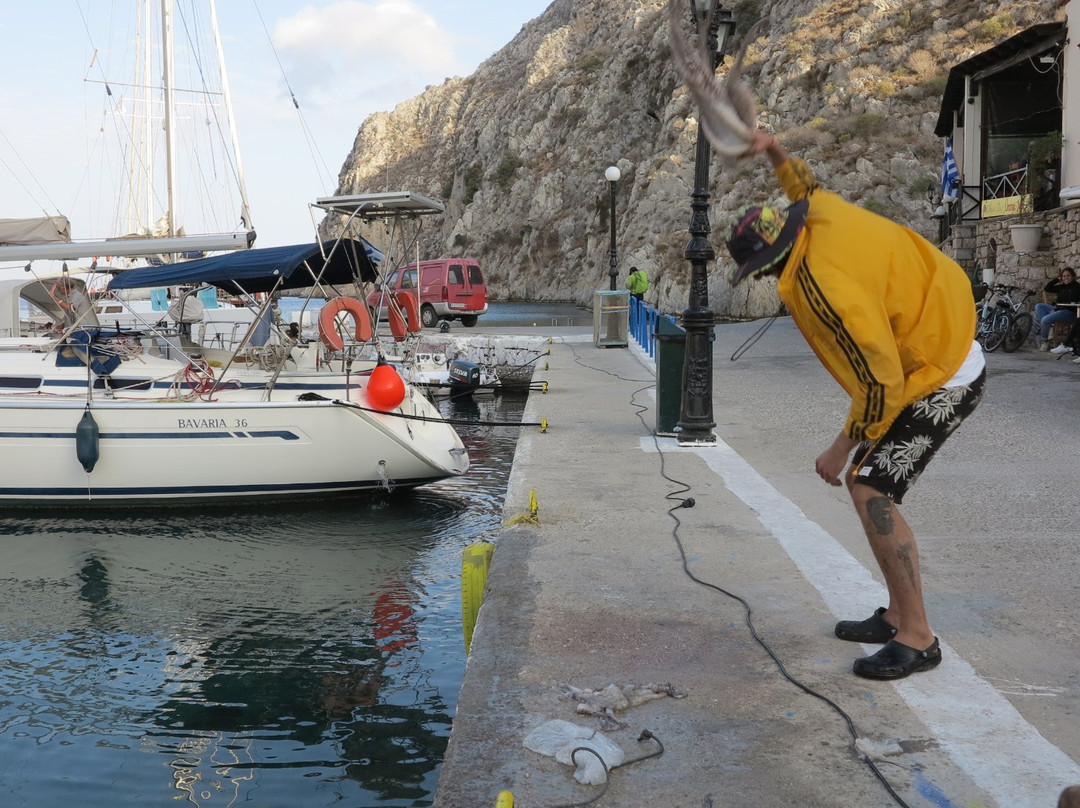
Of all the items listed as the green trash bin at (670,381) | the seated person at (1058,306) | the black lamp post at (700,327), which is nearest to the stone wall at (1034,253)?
the seated person at (1058,306)

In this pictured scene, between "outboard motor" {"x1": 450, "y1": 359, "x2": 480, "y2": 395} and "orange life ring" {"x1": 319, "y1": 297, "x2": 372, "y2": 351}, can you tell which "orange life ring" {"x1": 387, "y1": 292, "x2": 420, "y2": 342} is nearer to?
"orange life ring" {"x1": 319, "y1": 297, "x2": 372, "y2": 351}

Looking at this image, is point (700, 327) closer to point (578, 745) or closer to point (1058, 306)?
point (578, 745)

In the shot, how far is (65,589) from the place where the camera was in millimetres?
8703

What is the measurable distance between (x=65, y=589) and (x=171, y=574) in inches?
33.4

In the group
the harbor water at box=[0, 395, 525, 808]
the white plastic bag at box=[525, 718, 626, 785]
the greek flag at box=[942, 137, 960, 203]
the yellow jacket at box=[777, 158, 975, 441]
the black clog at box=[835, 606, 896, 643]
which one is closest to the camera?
the white plastic bag at box=[525, 718, 626, 785]

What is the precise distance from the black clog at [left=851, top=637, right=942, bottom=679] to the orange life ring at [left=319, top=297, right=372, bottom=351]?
26.0 feet

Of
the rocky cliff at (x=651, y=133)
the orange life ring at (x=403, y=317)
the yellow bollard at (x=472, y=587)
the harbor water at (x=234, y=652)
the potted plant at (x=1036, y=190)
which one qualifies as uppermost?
the rocky cliff at (x=651, y=133)

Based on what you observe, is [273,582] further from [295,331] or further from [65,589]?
[295,331]

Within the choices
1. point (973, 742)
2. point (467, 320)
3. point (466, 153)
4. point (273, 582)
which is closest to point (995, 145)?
point (467, 320)

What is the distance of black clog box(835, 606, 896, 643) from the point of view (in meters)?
4.42

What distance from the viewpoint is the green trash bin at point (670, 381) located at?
411 inches

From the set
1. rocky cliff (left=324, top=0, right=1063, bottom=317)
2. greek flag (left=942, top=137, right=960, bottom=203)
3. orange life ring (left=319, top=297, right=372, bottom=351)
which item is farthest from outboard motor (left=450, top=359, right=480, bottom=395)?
greek flag (left=942, top=137, right=960, bottom=203)

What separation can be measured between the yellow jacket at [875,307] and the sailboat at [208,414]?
23.2ft

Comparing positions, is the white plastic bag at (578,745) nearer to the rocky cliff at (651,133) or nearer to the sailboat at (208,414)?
the sailboat at (208,414)
